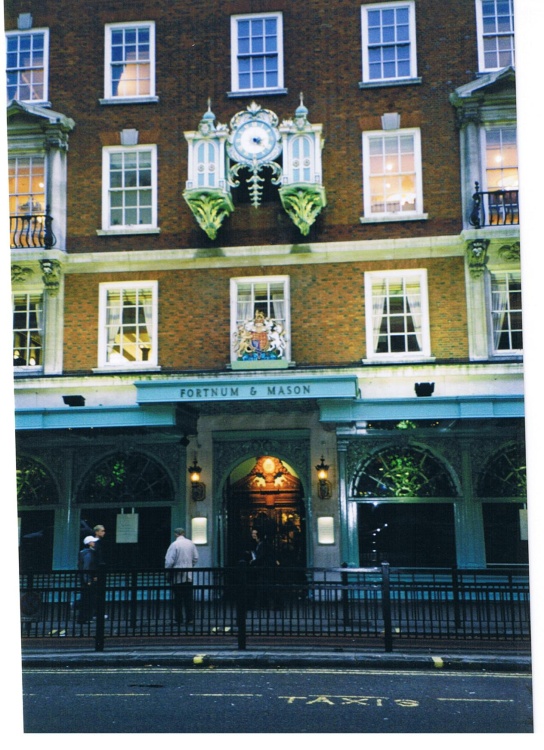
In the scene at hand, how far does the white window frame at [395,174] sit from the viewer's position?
1466cm

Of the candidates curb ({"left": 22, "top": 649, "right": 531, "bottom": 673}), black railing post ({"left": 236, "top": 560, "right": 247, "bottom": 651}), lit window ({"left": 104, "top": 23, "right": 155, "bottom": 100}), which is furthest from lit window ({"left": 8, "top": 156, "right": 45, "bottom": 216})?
curb ({"left": 22, "top": 649, "right": 531, "bottom": 673})

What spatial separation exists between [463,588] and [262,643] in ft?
8.81

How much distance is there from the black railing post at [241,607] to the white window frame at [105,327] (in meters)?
5.39

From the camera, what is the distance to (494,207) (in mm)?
14156

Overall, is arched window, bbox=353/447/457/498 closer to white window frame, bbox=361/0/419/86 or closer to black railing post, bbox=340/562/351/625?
black railing post, bbox=340/562/351/625

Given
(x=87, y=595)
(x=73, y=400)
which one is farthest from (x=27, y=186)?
(x=87, y=595)

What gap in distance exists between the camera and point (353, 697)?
8.09m

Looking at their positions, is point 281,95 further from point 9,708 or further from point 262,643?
point 9,708

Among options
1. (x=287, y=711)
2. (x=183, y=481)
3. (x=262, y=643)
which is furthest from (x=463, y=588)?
(x=183, y=481)

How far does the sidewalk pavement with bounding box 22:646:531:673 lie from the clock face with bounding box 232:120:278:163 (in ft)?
26.2

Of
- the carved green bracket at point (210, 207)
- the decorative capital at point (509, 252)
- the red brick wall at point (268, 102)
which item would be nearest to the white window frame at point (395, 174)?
the red brick wall at point (268, 102)

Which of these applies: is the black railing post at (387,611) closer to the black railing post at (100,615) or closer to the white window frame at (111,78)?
the black railing post at (100,615)

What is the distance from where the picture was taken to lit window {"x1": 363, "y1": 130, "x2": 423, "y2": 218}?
14.7 metres

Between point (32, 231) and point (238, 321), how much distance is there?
3991 millimetres
